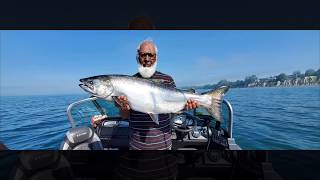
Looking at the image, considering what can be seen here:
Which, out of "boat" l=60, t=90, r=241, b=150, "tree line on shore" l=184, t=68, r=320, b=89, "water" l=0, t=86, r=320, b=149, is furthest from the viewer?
"water" l=0, t=86, r=320, b=149

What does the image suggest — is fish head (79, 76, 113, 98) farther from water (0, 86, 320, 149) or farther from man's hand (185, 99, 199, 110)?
water (0, 86, 320, 149)

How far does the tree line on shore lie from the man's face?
0.32 m

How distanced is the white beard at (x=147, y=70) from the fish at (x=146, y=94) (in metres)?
0.03

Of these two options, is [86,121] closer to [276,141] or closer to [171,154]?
[171,154]

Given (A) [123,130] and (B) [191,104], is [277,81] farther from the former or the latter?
(A) [123,130]

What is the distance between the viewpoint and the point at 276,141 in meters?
3.22

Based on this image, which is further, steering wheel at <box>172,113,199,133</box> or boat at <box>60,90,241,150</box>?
steering wheel at <box>172,113,199,133</box>

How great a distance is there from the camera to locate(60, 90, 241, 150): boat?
1.65 m

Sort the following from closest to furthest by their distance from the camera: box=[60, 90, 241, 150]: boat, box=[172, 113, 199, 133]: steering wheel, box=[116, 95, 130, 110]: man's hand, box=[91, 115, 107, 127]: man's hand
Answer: box=[116, 95, 130, 110]: man's hand, box=[60, 90, 241, 150]: boat, box=[172, 113, 199, 133]: steering wheel, box=[91, 115, 107, 127]: man's hand

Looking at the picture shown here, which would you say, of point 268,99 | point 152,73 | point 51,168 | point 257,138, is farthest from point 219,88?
point 268,99

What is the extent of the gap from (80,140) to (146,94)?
58 cm

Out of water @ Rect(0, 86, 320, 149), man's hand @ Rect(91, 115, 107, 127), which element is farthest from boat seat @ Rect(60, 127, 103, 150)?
water @ Rect(0, 86, 320, 149)

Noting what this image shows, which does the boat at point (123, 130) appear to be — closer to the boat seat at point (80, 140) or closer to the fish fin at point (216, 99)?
the boat seat at point (80, 140)

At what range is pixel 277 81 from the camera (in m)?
1.86
